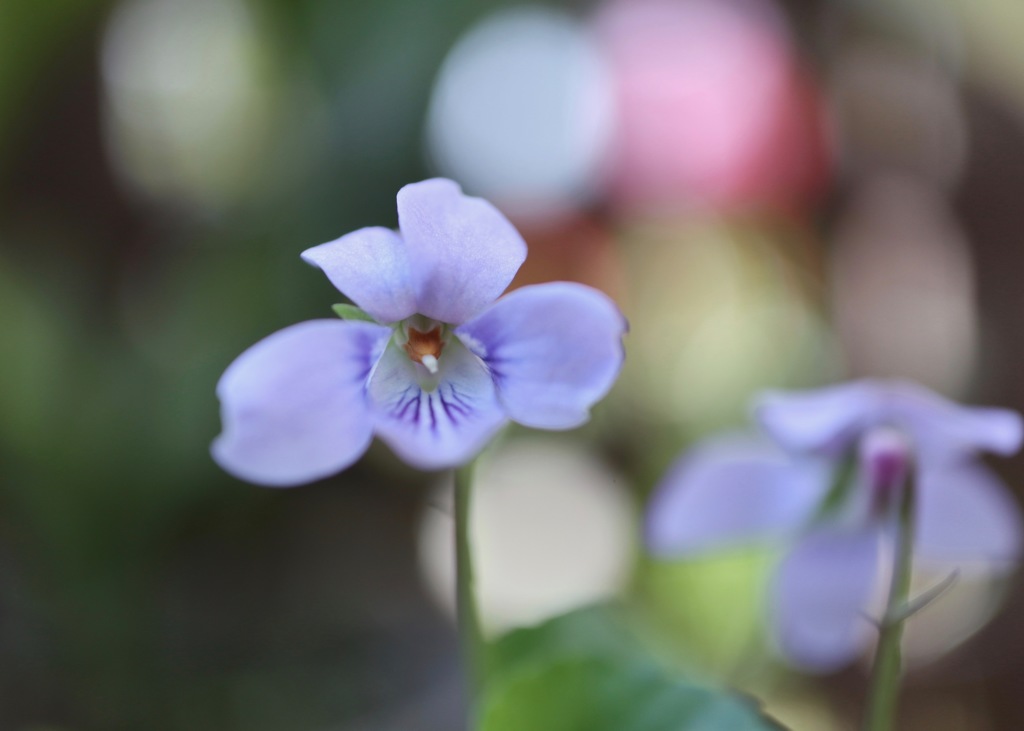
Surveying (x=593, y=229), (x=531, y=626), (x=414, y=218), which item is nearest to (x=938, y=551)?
(x=531, y=626)

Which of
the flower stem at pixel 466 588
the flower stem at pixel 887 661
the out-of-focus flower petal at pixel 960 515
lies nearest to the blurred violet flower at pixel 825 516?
the out-of-focus flower petal at pixel 960 515

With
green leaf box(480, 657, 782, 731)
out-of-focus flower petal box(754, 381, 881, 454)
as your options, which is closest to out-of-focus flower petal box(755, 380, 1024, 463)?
out-of-focus flower petal box(754, 381, 881, 454)

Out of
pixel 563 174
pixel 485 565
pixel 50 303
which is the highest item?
pixel 563 174

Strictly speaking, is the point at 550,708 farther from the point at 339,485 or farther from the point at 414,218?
the point at 339,485

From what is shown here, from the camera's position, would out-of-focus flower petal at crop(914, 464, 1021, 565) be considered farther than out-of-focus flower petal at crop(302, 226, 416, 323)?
Yes

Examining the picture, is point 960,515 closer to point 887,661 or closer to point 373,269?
point 887,661

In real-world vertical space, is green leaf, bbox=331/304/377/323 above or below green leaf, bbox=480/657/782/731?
above

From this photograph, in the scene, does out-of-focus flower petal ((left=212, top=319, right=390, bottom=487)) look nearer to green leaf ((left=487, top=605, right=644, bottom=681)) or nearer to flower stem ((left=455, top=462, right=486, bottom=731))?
flower stem ((left=455, top=462, right=486, bottom=731))
